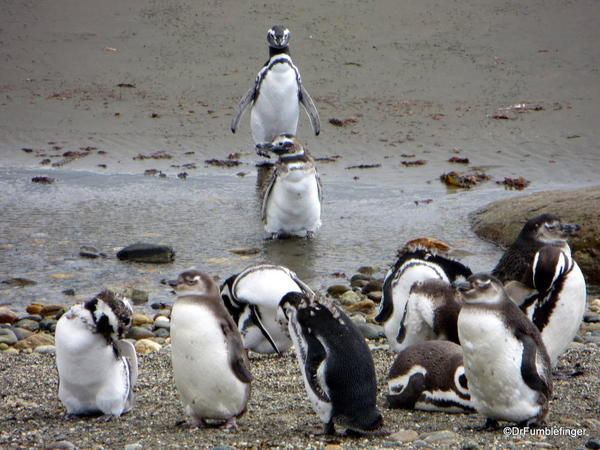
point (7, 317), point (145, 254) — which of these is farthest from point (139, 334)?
point (145, 254)

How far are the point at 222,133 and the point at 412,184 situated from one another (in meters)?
2.82

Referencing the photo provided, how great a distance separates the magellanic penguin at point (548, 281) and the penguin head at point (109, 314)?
1.91 metres

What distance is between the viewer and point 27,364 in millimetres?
5375

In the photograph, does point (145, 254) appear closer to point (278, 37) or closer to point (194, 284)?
point (194, 284)

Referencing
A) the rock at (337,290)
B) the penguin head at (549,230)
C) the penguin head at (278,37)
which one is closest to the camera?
the penguin head at (549,230)

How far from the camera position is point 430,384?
443 centimetres

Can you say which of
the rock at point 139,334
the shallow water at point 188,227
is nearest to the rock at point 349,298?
the shallow water at point 188,227

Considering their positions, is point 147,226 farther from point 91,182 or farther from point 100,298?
point 100,298

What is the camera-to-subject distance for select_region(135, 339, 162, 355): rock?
5.83 meters

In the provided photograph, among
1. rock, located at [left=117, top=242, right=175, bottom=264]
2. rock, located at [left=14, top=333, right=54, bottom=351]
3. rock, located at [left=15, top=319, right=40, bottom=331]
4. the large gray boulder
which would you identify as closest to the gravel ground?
rock, located at [left=14, top=333, right=54, bottom=351]

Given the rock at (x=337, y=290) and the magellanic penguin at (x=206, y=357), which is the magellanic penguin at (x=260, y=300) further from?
the rock at (x=337, y=290)

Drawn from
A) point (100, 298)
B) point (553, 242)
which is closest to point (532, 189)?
point (553, 242)

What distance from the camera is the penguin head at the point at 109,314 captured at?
431cm

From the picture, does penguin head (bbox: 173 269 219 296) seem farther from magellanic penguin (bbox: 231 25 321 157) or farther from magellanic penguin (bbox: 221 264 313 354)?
magellanic penguin (bbox: 231 25 321 157)
